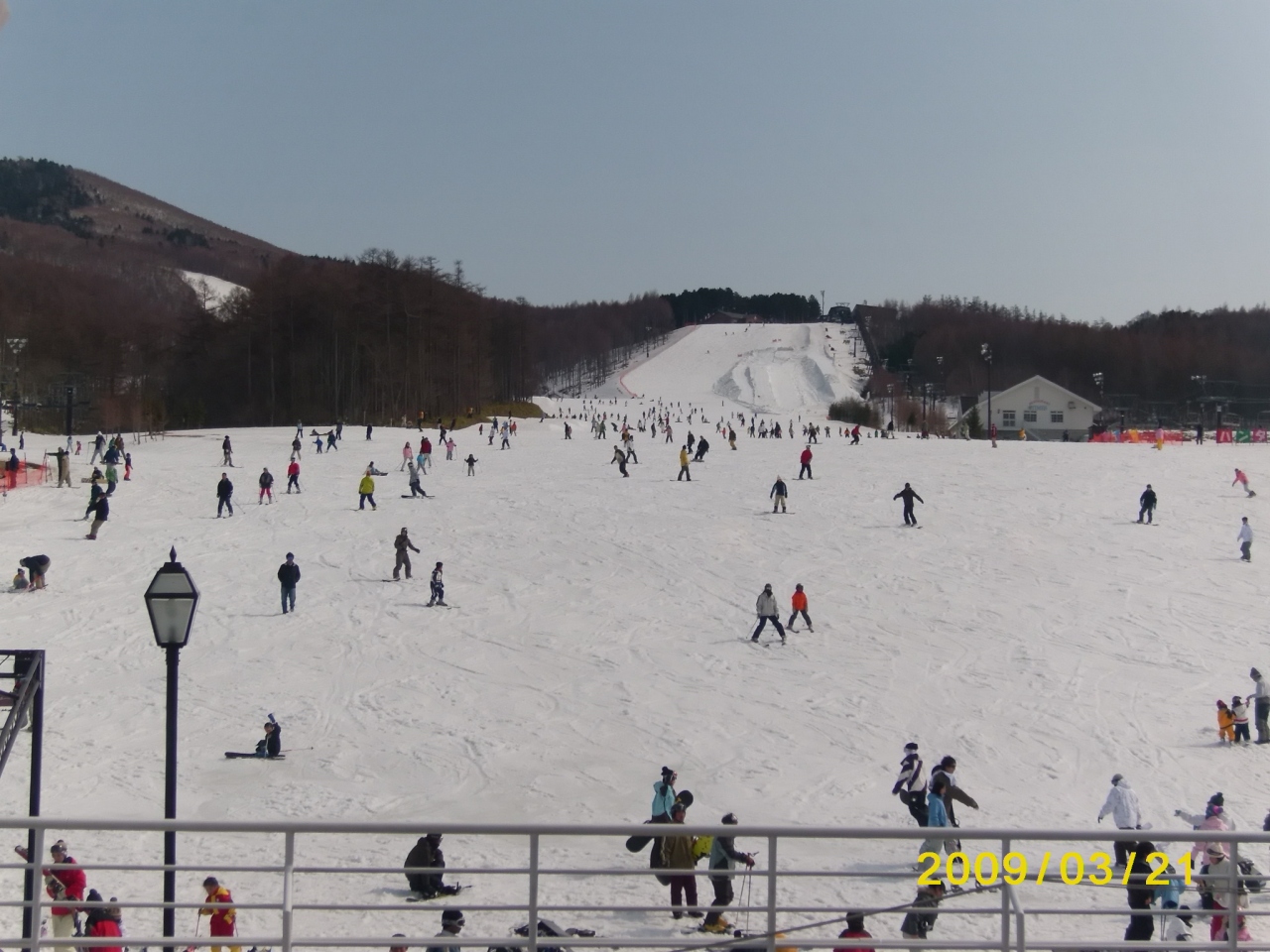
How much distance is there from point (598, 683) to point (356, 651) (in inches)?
163

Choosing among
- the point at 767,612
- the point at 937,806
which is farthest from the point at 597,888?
the point at 767,612

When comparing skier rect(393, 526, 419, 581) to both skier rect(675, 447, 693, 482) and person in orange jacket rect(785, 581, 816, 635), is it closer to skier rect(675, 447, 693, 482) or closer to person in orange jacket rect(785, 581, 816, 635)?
person in orange jacket rect(785, 581, 816, 635)

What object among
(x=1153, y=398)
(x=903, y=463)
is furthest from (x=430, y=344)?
(x=1153, y=398)

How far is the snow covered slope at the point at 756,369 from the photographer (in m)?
130

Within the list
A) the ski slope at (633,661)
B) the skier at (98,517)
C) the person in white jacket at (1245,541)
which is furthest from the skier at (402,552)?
the person in white jacket at (1245,541)

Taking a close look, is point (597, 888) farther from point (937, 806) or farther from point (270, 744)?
point (270, 744)

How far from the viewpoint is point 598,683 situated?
17.8m

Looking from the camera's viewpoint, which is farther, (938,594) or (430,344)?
(430,344)

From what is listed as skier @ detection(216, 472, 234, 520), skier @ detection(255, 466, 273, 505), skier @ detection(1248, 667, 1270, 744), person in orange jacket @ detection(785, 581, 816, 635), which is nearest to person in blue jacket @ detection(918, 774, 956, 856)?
skier @ detection(1248, 667, 1270, 744)

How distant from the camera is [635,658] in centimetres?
1898

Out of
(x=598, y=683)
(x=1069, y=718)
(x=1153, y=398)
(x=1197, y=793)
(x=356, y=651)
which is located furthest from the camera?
(x=1153, y=398)

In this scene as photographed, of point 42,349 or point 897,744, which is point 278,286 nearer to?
point 42,349

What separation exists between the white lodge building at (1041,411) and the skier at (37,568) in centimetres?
7558

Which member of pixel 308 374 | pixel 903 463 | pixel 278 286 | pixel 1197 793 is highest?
pixel 278 286
